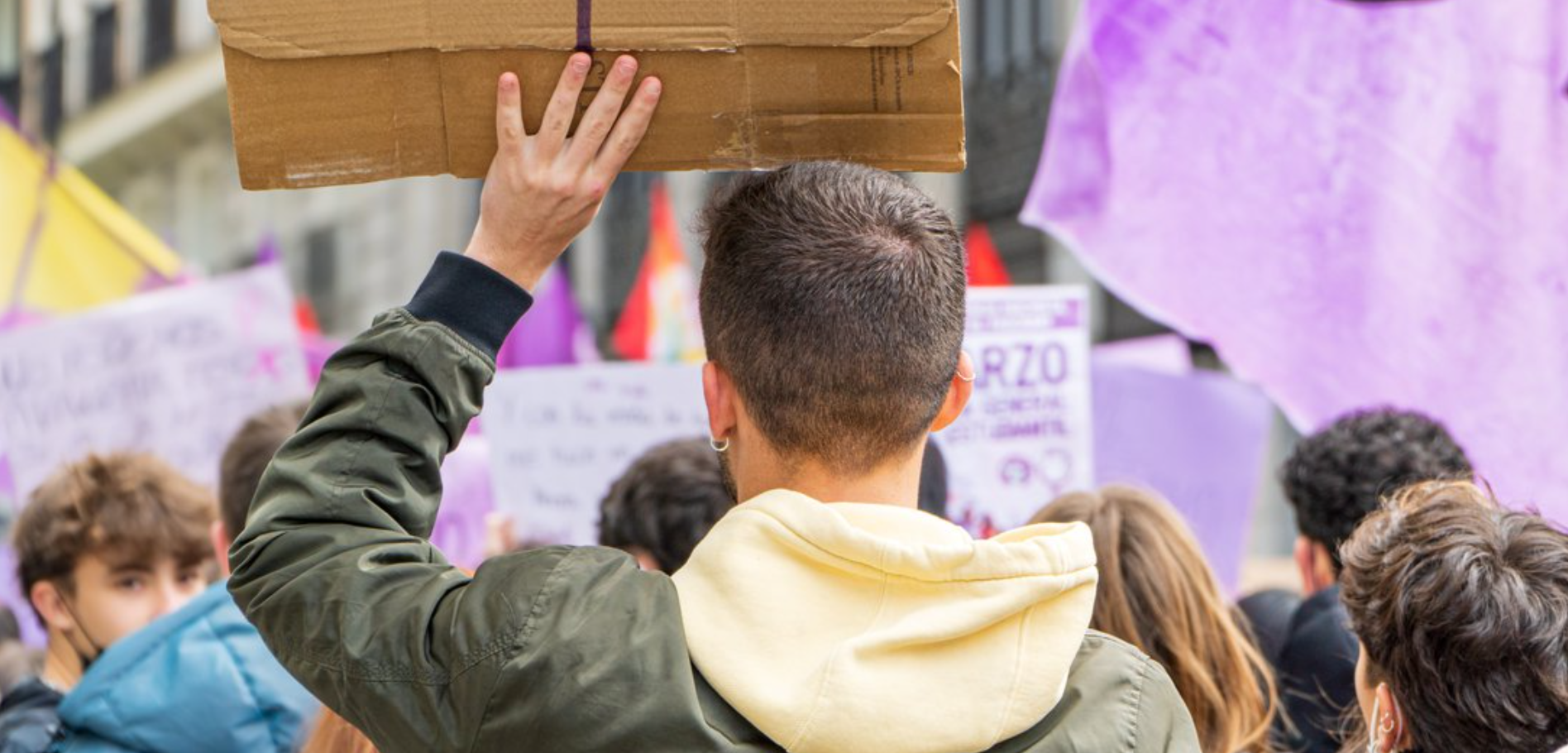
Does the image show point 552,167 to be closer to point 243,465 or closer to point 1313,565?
point 243,465

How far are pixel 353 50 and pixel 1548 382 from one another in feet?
9.43

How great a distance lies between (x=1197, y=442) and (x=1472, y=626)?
2.53 m

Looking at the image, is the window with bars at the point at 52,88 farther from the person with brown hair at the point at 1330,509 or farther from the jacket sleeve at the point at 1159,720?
the jacket sleeve at the point at 1159,720

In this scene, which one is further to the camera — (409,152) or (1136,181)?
(1136,181)

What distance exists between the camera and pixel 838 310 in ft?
5.07

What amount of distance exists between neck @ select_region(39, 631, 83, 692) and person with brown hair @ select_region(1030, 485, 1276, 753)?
1775 millimetres

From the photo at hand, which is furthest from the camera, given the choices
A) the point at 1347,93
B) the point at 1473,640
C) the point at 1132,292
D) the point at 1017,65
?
the point at 1017,65

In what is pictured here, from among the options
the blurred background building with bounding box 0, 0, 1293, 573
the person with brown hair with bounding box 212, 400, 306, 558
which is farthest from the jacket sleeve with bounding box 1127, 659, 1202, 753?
the blurred background building with bounding box 0, 0, 1293, 573

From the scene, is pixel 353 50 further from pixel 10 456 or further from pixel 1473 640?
pixel 10 456

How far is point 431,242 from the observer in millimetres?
21453

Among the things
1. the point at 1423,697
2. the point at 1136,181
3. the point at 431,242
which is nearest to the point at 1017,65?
the point at 431,242

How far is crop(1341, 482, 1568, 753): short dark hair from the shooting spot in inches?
76.4

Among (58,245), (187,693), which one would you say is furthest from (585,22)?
(58,245)

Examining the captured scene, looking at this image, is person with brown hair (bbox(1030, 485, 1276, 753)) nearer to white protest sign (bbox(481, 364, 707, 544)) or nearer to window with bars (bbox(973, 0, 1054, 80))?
white protest sign (bbox(481, 364, 707, 544))
